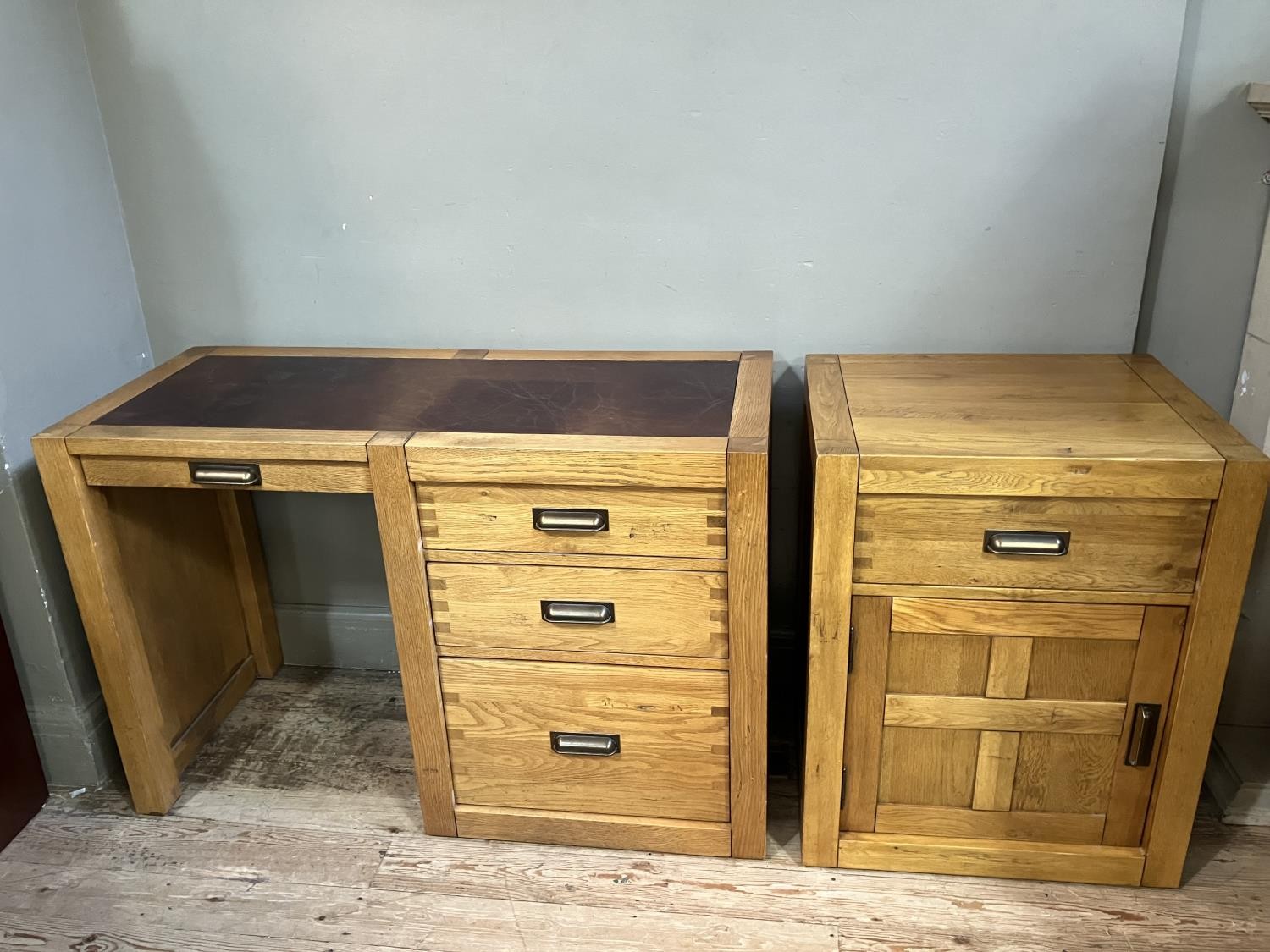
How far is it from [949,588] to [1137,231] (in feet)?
2.65

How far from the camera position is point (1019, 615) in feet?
5.05

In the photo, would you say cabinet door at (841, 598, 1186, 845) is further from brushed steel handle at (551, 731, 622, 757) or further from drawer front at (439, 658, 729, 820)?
brushed steel handle at (551, 731, 622, 757)

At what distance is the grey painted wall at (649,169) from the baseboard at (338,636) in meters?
0.66

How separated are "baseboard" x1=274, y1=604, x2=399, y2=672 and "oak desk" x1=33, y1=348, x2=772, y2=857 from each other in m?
0.43

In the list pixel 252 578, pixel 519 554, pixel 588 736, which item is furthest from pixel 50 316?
pixel 588 736

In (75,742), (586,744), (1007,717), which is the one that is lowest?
(75,742)

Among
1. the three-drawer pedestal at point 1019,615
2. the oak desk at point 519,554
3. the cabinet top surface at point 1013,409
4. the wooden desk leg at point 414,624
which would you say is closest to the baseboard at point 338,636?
Result: the oak desk at point 519,554

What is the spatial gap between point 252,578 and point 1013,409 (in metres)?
1.68

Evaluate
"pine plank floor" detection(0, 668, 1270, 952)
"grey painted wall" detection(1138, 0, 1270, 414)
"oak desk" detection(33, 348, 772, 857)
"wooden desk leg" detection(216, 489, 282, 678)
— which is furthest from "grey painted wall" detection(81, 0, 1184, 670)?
"pine plank floor" detection(0, 668, 1270, 952)

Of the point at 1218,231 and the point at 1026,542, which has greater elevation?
the point at 1218,231

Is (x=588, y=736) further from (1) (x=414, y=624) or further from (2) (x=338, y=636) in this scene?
(2) (x=338, y=636)

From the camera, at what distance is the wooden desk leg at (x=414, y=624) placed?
1.59m

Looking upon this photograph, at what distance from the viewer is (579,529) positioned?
1586 millimetres

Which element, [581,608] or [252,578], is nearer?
[581,608]
